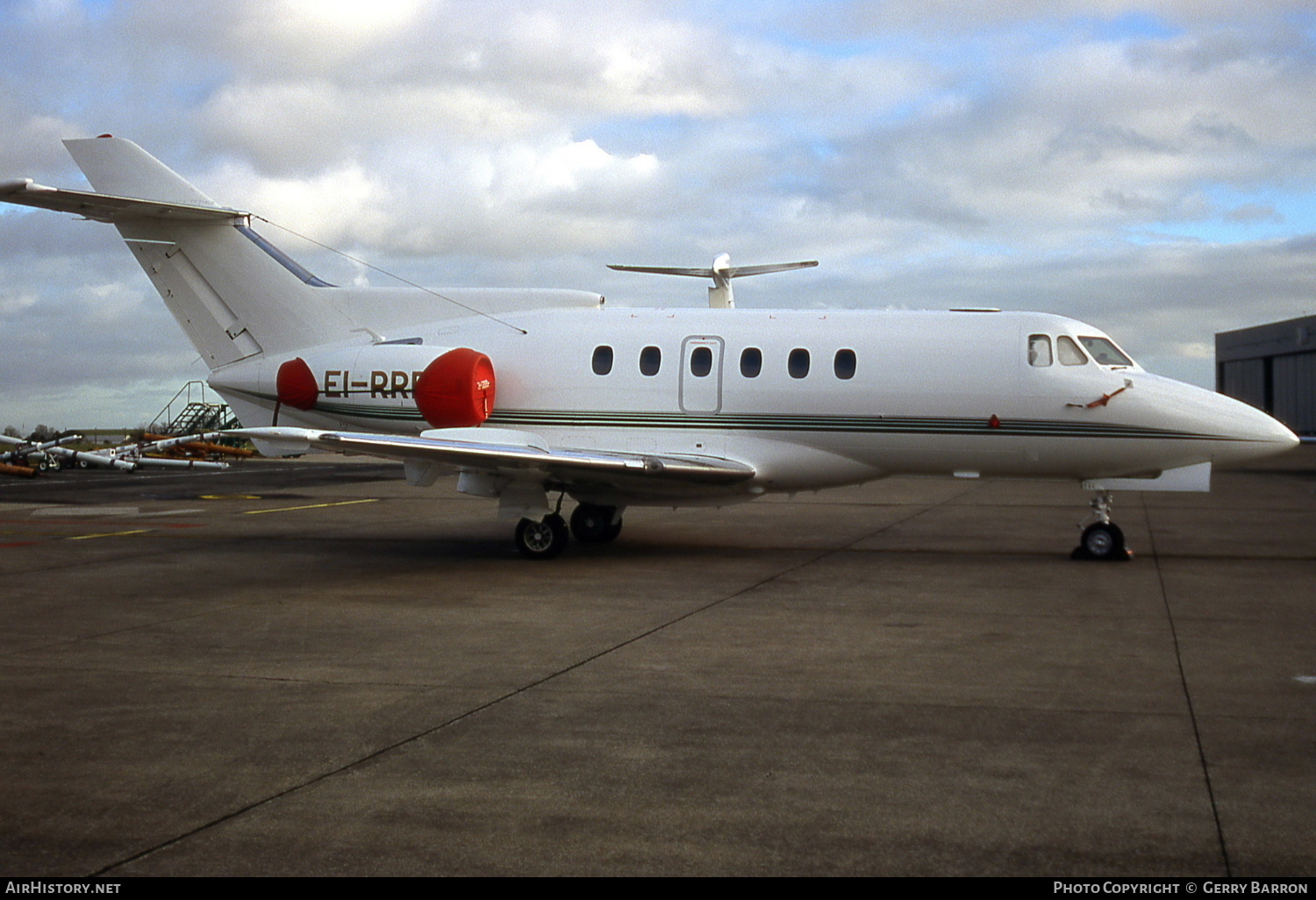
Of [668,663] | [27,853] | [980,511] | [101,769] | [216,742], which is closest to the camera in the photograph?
[27,853]

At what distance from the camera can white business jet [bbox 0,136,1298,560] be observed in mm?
14359

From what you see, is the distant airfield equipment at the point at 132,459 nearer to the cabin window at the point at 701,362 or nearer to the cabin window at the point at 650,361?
the cabin window at the point at 650,361

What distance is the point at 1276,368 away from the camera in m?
76.9

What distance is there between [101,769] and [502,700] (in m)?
2.36

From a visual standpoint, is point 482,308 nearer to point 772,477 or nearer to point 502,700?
point 772,477

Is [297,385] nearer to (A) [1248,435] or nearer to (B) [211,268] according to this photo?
(B) [211,268]

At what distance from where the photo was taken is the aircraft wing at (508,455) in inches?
490

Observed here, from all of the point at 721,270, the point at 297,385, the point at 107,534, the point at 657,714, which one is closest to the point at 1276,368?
the point at 721,270

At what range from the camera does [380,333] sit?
16.8 m

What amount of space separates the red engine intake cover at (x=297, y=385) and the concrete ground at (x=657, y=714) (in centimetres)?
231

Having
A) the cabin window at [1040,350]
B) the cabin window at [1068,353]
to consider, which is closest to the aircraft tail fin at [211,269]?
the cabin window at [1040,350]

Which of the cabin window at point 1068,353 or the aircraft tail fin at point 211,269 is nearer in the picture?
the cabin window at point 1068,353

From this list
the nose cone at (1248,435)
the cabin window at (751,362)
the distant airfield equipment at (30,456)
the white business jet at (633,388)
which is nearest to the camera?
the nose cone at (1248,435)

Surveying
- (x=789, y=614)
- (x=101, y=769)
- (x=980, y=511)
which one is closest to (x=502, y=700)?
(x=101, y=769)
